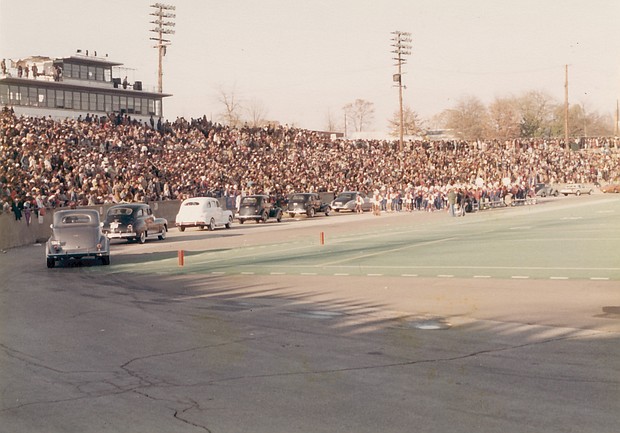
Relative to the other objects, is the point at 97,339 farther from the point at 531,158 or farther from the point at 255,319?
the point at 531,158

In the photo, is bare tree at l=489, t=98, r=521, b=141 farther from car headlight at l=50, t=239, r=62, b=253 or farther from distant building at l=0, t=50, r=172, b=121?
car headlight at l=50, t=239, r=62, b=253

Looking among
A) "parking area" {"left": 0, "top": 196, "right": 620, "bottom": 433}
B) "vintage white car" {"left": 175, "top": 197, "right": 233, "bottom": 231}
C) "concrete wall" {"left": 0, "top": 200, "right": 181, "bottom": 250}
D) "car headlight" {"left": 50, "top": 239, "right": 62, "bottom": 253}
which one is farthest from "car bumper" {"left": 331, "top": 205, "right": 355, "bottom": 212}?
"car headlight" {"left": 50, "top": 239, "right": 62, "bottom": 253}

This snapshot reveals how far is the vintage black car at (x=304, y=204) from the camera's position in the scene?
197 feet

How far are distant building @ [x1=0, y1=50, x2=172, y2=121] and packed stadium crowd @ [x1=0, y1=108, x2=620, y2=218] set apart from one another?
11.5m

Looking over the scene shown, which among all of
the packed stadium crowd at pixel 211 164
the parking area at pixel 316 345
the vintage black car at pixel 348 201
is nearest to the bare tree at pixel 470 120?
the packed stadium crowd at pixel 211 164

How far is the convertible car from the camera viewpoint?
27.4 m

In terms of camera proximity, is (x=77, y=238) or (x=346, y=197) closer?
(x=77, y=238)

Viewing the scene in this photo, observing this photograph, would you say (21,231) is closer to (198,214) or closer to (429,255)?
(198,214)

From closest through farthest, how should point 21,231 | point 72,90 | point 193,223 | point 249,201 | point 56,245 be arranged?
1. point 56,245
2. point 21,231
3. point 193,223
4. point 249,201
5. point 72,90

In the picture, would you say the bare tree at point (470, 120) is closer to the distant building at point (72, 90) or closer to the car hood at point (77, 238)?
the distant building at point (72, 90)

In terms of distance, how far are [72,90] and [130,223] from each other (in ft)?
133

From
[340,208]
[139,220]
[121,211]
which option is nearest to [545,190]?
[340,208]

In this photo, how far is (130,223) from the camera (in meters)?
37.6

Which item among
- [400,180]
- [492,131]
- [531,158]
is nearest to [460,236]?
[400,180]
